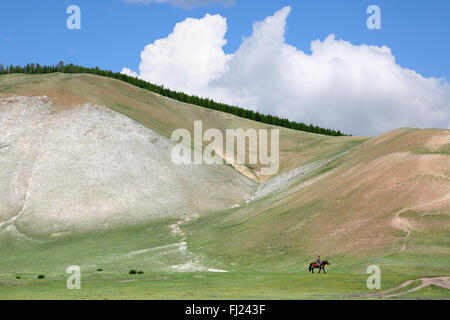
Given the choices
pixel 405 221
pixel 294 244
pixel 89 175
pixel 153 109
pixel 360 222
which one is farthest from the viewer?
pixel 153 109

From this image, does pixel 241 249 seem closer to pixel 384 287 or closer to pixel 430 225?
pixel 430 225

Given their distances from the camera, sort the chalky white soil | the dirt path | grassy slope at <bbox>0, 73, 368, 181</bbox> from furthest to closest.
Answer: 1. grassy slope at <bbox>0, 73, 368, 181</bbox>
2. the chalky white soil
3. the dirt path

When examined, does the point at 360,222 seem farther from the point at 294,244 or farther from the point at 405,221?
the point at 294,244

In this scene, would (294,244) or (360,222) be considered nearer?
(360,222)

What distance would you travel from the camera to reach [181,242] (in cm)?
7456

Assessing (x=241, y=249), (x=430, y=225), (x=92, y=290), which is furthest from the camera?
(x=241, y=249)

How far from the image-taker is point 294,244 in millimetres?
57594

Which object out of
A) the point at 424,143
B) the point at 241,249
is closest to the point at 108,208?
the point at 241,249

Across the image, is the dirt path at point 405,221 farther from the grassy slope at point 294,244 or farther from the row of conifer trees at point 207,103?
the row of conifer trees at point 207,103

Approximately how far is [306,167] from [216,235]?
4085 cm

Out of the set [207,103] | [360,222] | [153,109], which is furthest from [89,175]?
[207,103]

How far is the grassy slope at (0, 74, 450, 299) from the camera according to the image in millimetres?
36659

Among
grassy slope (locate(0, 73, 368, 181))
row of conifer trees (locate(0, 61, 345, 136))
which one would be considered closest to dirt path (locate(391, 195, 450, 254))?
grassy slope (locate(0, 73, 368, 181))

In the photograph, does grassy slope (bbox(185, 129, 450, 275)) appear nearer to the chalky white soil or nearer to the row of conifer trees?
the chalky white soil
